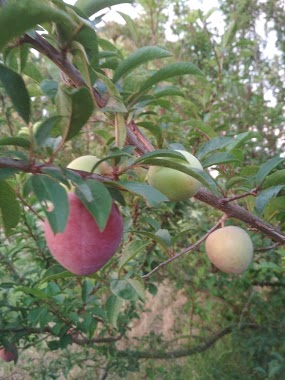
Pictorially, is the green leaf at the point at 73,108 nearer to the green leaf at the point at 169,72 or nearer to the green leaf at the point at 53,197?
the green leaf at the point at 53,197

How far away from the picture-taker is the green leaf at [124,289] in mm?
972

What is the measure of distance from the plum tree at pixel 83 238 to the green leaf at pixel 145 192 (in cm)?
7

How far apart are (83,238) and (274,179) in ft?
1.64

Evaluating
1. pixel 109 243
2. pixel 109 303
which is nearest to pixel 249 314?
pixel 109 303

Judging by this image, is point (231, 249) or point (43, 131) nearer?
point (43, 131)

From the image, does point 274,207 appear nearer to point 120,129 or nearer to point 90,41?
point 120,129

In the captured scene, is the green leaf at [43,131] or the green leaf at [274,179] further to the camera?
the green leaf at [274,179]

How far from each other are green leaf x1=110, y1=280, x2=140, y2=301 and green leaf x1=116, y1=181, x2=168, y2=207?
1.40 feet

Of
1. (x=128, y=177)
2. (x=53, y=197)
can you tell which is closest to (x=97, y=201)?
(x=53, y=197)

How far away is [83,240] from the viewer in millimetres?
643

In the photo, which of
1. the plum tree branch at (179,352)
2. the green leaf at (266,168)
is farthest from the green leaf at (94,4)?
the plum tree branch at (179,352)

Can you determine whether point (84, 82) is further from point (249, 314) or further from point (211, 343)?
point (249, 314)

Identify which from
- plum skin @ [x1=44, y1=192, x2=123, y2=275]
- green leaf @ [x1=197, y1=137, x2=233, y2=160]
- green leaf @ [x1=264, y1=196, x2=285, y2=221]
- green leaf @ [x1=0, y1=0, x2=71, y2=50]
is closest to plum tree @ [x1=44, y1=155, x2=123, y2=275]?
plum skin @ [x1=44, y1=192, x2=123, y2=275]

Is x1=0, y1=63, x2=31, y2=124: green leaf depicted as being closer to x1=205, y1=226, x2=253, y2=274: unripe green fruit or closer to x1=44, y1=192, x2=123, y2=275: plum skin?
x1=44, y1=192, x2=123, y2=275: plum skin
